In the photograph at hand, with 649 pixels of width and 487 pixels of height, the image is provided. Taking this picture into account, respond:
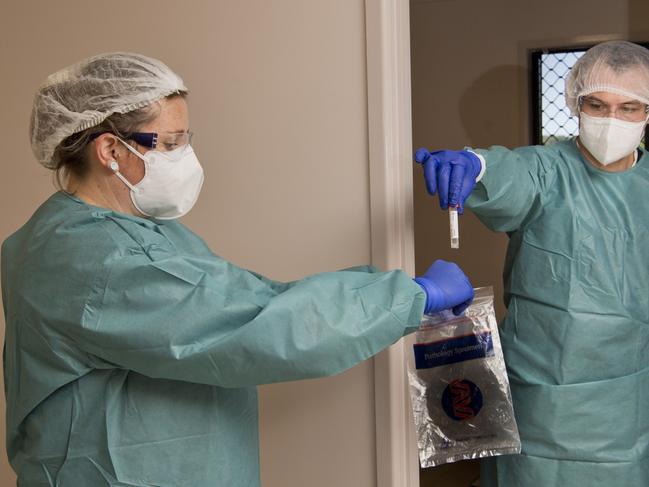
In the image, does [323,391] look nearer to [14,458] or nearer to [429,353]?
[429,353]

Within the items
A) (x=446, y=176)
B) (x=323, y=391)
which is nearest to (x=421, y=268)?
(x=323, y=391)

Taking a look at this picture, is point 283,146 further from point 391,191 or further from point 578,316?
point 578,316

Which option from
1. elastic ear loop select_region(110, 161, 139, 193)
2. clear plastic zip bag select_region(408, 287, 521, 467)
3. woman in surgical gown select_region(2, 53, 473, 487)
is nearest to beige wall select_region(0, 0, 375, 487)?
clear plastic zip bag select_region(408, 287, 521, 467)

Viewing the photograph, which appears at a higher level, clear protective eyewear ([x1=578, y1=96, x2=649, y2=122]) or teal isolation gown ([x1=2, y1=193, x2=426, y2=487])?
clear protective eyewear ([x1=578, y1=96, x2=649, y2=122])

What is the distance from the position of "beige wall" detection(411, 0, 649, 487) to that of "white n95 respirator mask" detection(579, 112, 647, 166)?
1859 millimetres

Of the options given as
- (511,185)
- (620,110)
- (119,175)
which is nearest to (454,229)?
(511,185)

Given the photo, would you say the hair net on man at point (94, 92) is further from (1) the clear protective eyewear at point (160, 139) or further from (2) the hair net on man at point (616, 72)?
(2) the hair net on man at point (616, 72)

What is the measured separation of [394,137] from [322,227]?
0.25 m

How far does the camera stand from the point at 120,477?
1.18m

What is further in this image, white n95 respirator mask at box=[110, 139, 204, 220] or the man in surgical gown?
the man in surgical gown

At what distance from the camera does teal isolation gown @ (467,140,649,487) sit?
1.58 metres

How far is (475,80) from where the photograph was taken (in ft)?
11.4

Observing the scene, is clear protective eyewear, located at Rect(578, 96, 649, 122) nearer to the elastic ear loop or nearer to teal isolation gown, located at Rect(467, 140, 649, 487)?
teal isolation gown, located at Rect(467, 140, 649, 487)

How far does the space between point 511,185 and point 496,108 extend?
2008 millimetres
